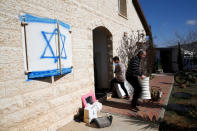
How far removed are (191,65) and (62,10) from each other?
1969cm

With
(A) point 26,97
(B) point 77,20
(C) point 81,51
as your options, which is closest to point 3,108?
(A) point 26,97

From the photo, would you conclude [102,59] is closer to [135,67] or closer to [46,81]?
[135,67]

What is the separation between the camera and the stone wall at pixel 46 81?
2539mm

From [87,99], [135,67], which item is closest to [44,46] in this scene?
[87,99]

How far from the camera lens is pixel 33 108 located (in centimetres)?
297

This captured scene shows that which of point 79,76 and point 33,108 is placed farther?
point 79,76

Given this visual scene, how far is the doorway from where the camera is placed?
6.54m

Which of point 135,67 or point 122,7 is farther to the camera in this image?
point 122,7

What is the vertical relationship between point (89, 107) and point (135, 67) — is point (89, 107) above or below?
below

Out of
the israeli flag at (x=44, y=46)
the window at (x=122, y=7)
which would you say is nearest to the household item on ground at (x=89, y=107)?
the israeli flag at (x=44, y=46)

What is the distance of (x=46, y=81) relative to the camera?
3248 millimetres

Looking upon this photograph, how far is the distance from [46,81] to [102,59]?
4.12 meters

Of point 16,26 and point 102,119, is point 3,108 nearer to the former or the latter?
point 16,26

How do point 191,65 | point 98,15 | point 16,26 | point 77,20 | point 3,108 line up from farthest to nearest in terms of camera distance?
point 191,65
point 98,15
point 77,20
point 16,26
point 3,108
